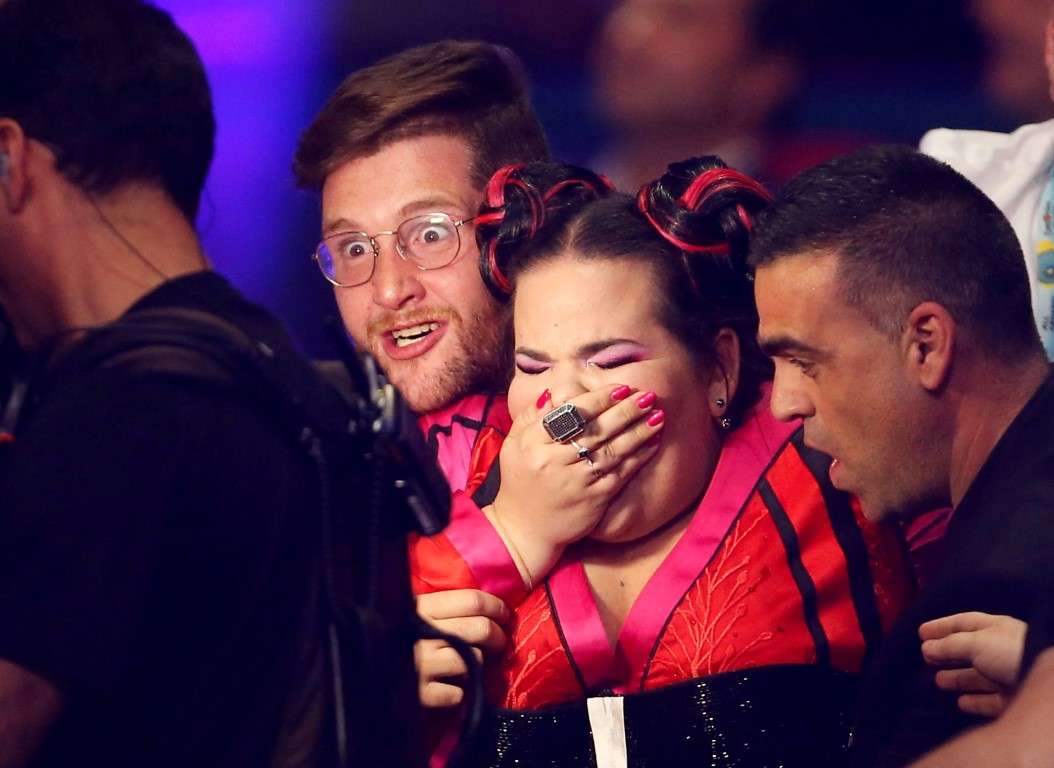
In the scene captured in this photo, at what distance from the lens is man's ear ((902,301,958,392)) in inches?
62.4

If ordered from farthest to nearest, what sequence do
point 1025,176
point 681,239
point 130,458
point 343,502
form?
1. point 1025,176
2. point 681,239
3. point 343,502
4. point 130,458

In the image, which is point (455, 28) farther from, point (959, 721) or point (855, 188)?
point (959, 721)

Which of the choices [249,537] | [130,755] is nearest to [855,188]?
[249,537]

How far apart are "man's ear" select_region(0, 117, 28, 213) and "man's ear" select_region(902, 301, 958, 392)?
3.16 feet

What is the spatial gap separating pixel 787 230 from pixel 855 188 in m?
0.09

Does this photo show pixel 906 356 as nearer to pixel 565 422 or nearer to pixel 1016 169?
pixel 565 422

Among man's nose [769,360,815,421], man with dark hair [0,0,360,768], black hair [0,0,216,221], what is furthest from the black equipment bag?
man's nose [769,360,815,421]

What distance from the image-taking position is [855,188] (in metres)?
1.65

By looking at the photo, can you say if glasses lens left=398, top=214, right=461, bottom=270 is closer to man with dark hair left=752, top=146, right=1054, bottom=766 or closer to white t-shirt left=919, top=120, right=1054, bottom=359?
man with dark hair left=752, top=146, right=1054, bottom=766

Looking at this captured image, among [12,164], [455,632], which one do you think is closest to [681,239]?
[455,632]

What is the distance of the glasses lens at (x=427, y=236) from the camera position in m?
2.01

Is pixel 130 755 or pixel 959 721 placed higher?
pixel 130 755

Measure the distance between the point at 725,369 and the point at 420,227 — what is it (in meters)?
0.51

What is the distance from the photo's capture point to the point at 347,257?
6.77 ft
